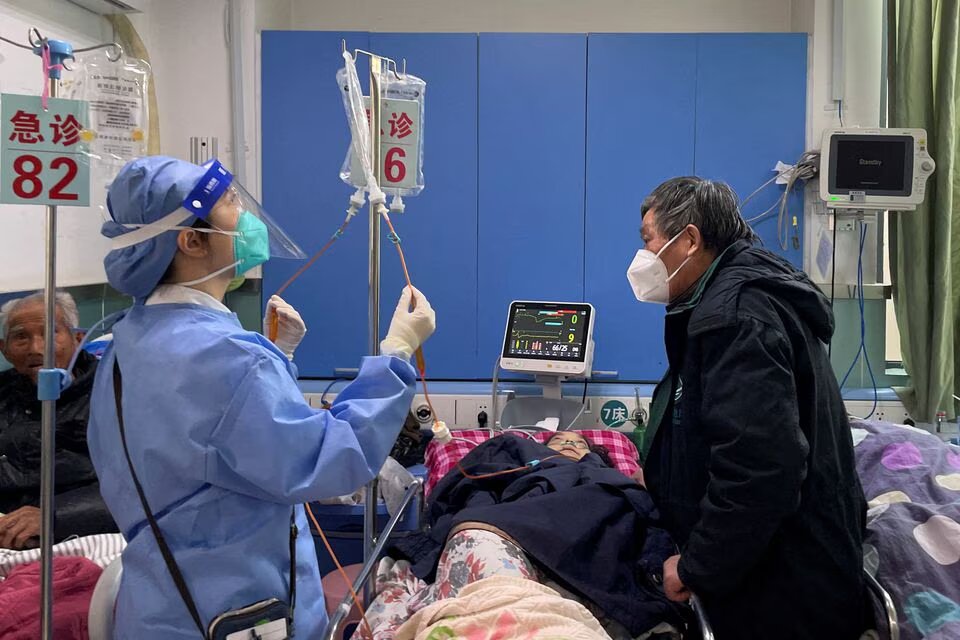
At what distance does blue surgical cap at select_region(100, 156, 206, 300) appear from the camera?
1.26 meters

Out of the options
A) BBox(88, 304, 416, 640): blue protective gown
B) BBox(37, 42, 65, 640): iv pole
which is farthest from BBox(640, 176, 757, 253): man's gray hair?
BBox(37, 42, 65, 640): iv pole

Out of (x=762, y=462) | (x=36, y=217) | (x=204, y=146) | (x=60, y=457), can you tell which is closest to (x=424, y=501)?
(x=60, y=457)

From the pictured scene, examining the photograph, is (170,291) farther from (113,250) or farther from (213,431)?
(213,431)

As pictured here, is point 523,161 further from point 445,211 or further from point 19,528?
point 19,528

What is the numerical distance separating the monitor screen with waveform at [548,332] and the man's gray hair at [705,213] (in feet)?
3.98

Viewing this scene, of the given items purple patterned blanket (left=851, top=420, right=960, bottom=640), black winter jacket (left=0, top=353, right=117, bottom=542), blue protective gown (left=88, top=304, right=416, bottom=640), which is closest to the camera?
blue protective gown (left=88, top=304, right=416, bottom=640)

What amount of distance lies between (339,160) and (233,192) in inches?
83.7

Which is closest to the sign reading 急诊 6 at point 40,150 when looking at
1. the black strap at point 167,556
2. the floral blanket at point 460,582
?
the black strap at point 167,556

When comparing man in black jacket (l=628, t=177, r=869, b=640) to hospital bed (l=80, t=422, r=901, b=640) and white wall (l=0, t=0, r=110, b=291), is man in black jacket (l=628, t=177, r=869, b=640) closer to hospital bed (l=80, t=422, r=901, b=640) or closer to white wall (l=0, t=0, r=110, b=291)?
hospital bed (l=80, t=422, r=901, b=640)

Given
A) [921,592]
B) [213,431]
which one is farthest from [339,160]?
[921,592]

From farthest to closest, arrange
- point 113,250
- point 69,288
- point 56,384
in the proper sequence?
point 69,288 → point 56,384 → point 113,250

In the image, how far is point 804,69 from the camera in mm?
3338

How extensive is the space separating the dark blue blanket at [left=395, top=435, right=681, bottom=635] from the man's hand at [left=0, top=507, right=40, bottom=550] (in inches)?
41.3

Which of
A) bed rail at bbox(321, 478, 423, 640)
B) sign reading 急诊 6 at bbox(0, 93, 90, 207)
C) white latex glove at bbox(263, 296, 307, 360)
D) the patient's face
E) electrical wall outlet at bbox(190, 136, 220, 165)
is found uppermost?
electrical wall outlet at bbox(190, 136, 220, 165)
